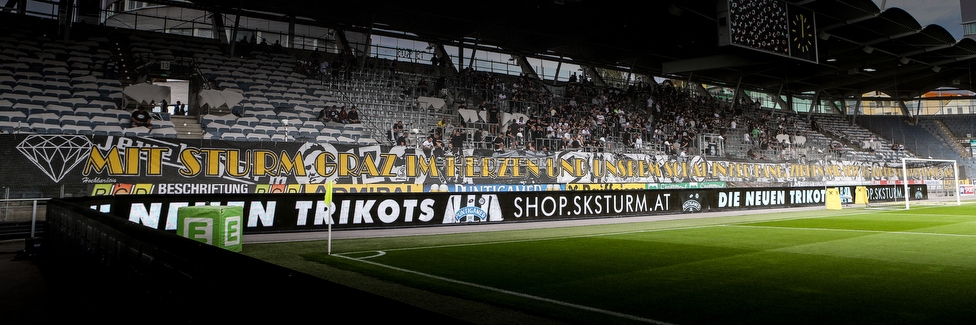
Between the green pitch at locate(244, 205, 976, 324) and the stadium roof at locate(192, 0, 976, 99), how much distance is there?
14.1 metres

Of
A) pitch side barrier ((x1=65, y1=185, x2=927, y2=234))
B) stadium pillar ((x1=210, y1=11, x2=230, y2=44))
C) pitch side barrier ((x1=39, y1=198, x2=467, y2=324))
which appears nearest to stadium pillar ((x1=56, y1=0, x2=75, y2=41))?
stadium pillar ((x1=210, y1=11, x2=230, y2=44))

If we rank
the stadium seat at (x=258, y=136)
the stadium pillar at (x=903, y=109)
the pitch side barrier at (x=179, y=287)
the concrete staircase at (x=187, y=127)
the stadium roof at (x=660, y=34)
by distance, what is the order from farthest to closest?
the stadium pillar at (x=903, y=109) → the stadium roof at (x=660, y=34) → the stadium seat at (x=258, y=136) → the concrete staircase at (x=187, y=127) → the pitch side barrier at (x=179, y=287)

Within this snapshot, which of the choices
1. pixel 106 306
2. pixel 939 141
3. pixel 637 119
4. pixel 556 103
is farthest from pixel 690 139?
pixel 939 141

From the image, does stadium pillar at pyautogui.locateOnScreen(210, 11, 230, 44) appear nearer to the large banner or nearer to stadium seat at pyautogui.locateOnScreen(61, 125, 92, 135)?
stadium seat at pyautogui.locateOnScreen(61, 125, 92, 135)

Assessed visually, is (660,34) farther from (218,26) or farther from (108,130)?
(108,130)

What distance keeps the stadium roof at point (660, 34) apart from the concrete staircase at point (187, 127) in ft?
23.6

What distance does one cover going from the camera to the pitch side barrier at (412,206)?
39.8 ft

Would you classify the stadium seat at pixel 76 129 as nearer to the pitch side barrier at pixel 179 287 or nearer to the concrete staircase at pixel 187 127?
the concrete staircase at pixel 187 127

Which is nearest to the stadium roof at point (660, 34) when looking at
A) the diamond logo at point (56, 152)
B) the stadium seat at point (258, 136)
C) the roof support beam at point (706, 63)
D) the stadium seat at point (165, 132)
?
the roof support beam at point (706, 63)

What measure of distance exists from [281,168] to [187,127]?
4.81 metres

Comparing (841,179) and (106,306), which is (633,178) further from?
(106,306)

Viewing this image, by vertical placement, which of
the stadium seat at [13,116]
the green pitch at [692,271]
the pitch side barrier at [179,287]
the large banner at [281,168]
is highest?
the stadium seat at [13,116]

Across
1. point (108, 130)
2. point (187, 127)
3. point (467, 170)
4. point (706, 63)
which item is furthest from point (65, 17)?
point (706, 63)

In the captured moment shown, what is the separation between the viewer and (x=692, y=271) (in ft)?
24.3
